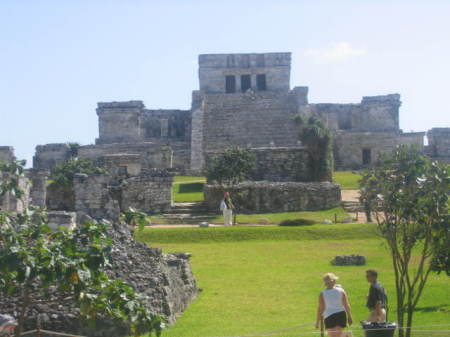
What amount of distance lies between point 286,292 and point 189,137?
90.7 feet

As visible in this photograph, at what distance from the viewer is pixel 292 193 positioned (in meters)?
24.8

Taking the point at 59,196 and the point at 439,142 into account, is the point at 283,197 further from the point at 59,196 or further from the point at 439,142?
the point at 439,142

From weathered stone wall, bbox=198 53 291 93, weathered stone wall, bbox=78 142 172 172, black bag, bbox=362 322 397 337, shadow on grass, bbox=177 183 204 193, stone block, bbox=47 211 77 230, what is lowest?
black bag, bbox=362 322 397 337

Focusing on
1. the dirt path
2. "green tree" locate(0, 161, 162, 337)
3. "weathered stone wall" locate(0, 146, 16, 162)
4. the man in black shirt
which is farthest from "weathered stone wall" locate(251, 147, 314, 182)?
"green tree" locate(0, 161, 162, 337)

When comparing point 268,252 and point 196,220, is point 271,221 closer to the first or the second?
point 196,220

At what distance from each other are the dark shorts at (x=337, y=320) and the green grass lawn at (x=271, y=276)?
0.68 m

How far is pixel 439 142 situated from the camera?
3675 cm

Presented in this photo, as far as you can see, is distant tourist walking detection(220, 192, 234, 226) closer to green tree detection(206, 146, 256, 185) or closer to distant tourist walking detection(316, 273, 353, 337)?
green tree detection(206, 146, 256, 185)

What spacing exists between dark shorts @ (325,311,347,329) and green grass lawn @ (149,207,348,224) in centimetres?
1352

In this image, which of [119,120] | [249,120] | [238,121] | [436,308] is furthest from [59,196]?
[436,308]

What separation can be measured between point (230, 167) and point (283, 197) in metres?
2.05

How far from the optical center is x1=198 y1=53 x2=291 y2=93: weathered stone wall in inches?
1716

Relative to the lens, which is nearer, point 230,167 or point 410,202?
point 410,202

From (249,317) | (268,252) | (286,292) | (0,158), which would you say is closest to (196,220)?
(268,252)
